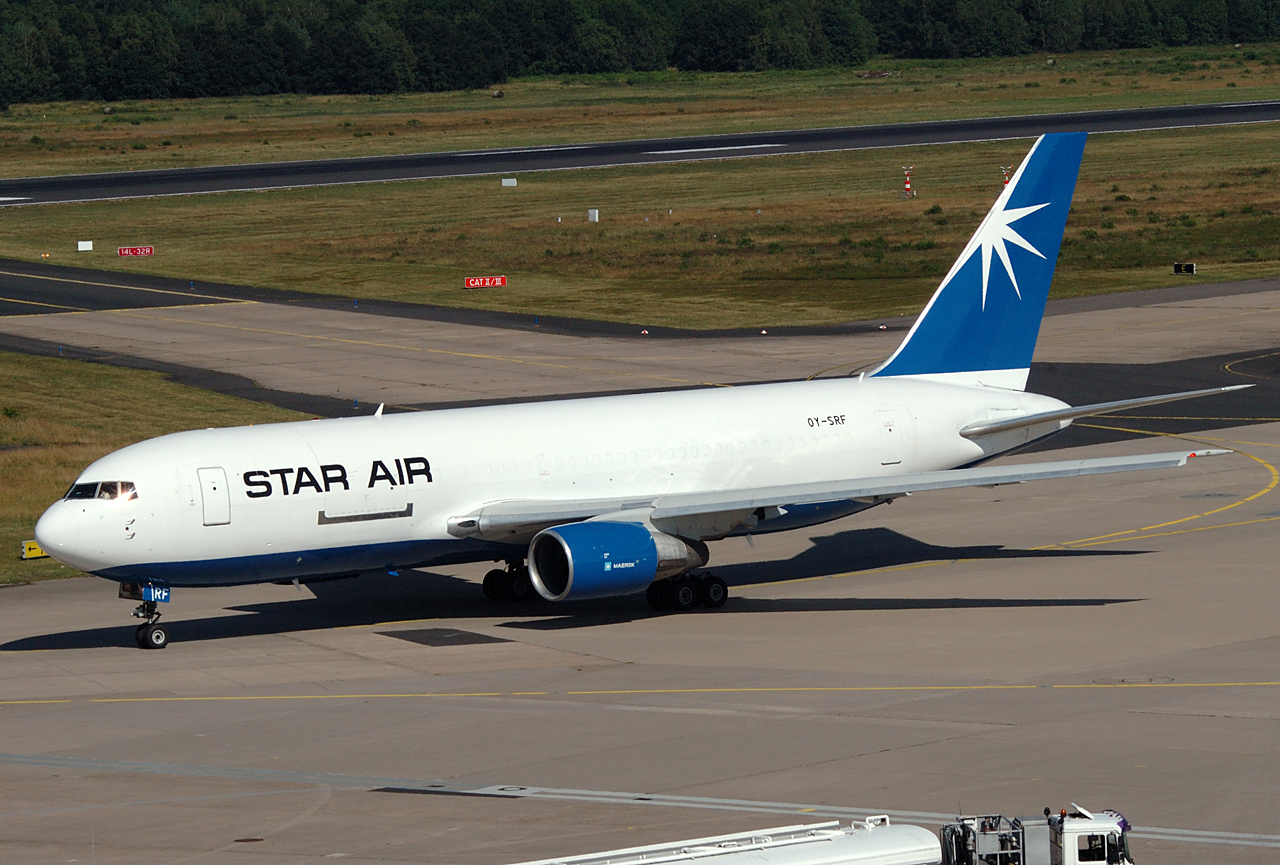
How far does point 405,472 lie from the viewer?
118ft

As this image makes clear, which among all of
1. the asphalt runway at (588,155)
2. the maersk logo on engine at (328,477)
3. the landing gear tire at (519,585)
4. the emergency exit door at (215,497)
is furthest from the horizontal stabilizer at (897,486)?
the asphalt runway at (588,155)

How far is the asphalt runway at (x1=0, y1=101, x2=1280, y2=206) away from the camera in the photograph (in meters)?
140

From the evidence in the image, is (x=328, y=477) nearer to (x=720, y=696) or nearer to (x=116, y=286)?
(x=720, y=696)

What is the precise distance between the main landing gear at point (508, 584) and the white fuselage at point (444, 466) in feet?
4.03

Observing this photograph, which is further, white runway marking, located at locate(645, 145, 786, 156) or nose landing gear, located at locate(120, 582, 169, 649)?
white runway marking, located at locate(645, 145, 786, 156)

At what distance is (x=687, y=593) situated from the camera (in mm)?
37969

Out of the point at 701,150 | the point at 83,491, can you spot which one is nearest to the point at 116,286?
the point at 83,491

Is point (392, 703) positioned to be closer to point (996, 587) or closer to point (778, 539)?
point (996, 587)

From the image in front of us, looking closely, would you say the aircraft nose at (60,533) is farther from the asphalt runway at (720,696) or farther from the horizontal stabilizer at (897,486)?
the horizontal stabilizer at (897,486)

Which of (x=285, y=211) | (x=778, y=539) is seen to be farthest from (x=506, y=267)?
(x=778, y=539)

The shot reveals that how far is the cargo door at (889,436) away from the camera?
40.8m

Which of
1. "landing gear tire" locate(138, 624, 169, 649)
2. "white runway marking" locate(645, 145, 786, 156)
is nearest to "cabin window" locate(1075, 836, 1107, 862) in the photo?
"landing gear tire" locate(138, 624, 169, 649)

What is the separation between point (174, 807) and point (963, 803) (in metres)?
10.6

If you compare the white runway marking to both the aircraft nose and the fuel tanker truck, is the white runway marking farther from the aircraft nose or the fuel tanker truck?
the fuel tanker truck
